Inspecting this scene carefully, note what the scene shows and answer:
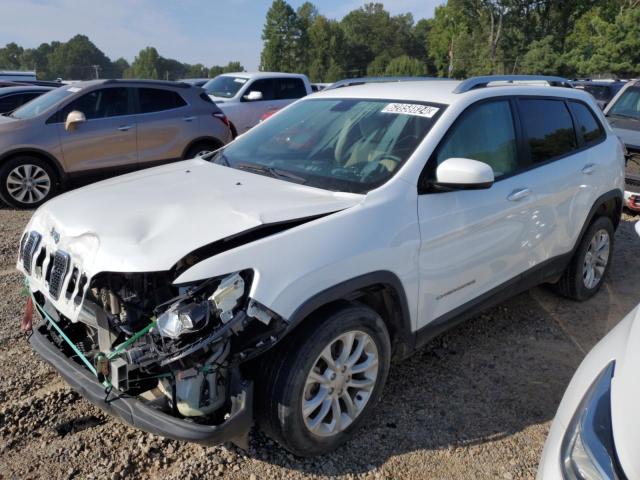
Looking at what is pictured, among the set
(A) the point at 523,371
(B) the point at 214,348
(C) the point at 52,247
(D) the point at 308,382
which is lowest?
(A) the point at 523,371

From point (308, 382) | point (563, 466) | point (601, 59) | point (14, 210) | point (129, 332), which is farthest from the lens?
point (601, 59)

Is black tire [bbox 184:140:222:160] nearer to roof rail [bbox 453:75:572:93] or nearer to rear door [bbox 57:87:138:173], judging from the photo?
rear door [bbox 57:87:138:173]

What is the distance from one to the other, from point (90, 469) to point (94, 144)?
5.81 meters

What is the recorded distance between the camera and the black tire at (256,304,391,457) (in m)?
2.31

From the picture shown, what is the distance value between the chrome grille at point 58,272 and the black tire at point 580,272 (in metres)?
3.62

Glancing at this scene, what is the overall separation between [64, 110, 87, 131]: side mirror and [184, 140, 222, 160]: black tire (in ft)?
5.20

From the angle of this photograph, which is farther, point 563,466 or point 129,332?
point 129,332

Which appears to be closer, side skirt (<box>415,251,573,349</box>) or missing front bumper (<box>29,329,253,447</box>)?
missing front bumper (<box>29,329,253,447</box>)

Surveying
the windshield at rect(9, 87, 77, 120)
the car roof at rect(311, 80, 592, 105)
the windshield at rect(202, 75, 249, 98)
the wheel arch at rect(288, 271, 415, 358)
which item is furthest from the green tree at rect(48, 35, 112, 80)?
the wheel arch at rect(288, 271, 415, 358)

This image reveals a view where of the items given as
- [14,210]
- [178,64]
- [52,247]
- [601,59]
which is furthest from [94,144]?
[178,64]

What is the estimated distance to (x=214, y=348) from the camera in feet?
6.94

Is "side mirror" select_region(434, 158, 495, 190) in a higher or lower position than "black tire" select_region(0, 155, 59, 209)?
higher

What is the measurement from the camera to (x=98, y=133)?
7.48 meters

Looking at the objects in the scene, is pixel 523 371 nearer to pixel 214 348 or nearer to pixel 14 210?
pixel 214 348
